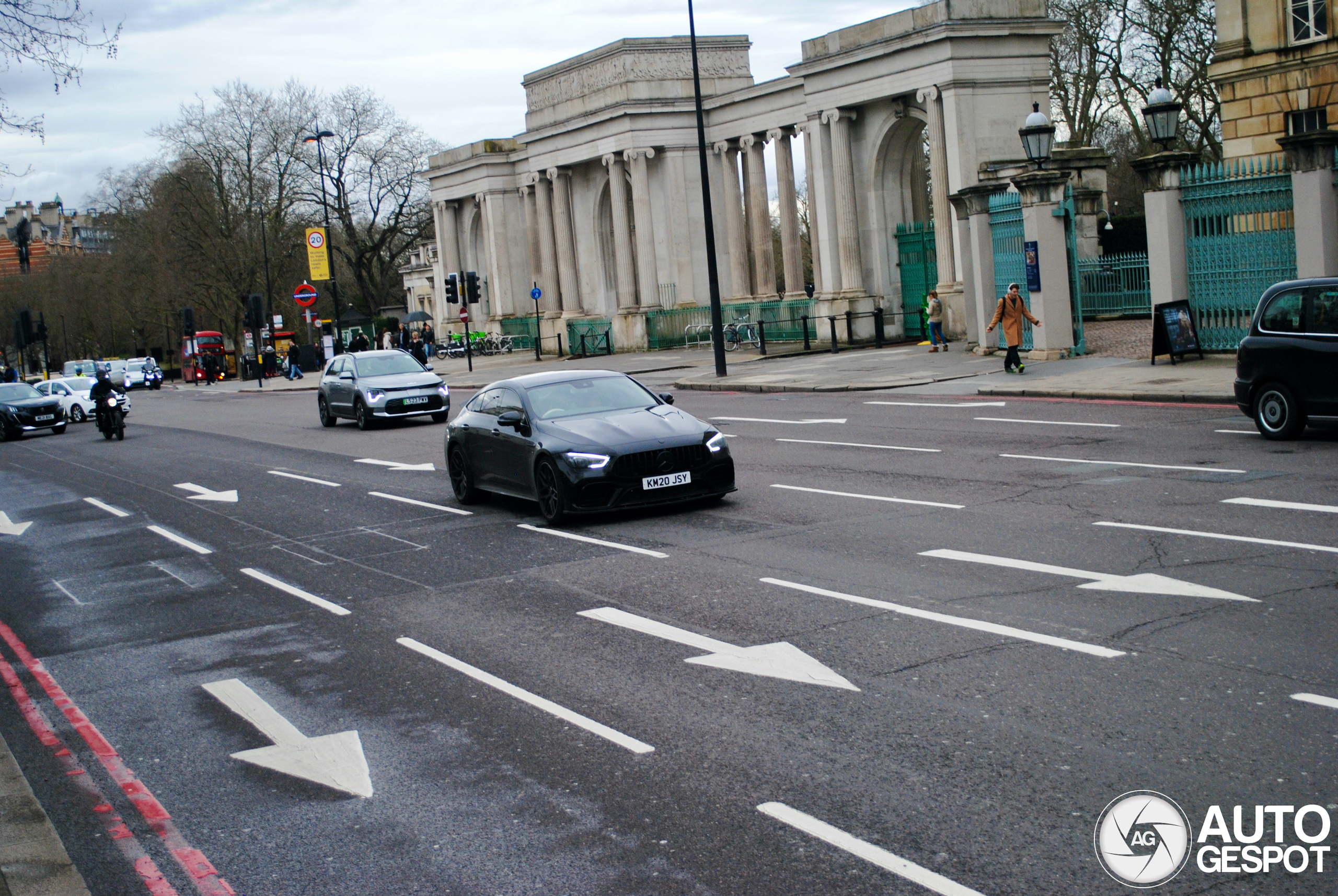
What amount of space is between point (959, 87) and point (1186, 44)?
16970 mm

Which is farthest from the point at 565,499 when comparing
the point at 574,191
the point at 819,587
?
the point at 574,191

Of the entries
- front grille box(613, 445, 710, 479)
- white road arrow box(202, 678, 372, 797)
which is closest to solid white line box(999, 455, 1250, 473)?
front grille box(613, 445, 710, 479)

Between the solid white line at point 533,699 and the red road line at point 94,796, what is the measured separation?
6.80ft

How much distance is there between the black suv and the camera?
1412 centimetres

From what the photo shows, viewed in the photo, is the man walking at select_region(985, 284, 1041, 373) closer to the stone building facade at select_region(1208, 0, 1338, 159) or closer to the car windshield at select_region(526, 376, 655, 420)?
the stone building facade at select_region(1208, 0, 1338, 159)

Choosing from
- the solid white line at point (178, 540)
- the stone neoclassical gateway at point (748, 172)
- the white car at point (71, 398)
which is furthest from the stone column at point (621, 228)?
the solid white line at point (178, 540)

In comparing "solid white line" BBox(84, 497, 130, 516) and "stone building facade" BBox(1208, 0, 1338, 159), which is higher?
"stone building facade" BBox(1208, 0, 1338, 159)

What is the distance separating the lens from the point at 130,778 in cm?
641

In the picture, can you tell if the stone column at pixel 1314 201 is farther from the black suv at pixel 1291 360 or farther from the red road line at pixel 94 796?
the red road line at pixel 94 796

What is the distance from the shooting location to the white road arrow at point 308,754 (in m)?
6.15

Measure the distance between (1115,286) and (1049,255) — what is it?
26.7 ft

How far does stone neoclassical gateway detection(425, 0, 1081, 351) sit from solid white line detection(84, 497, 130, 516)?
18.0 m

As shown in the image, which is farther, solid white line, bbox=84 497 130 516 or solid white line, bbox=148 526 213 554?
solid white line, bbox=84 497 130 516

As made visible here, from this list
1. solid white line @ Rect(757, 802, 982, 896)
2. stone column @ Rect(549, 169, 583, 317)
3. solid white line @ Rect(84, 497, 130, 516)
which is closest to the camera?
solid white line @ Rect(757, 802, 982, 896)
